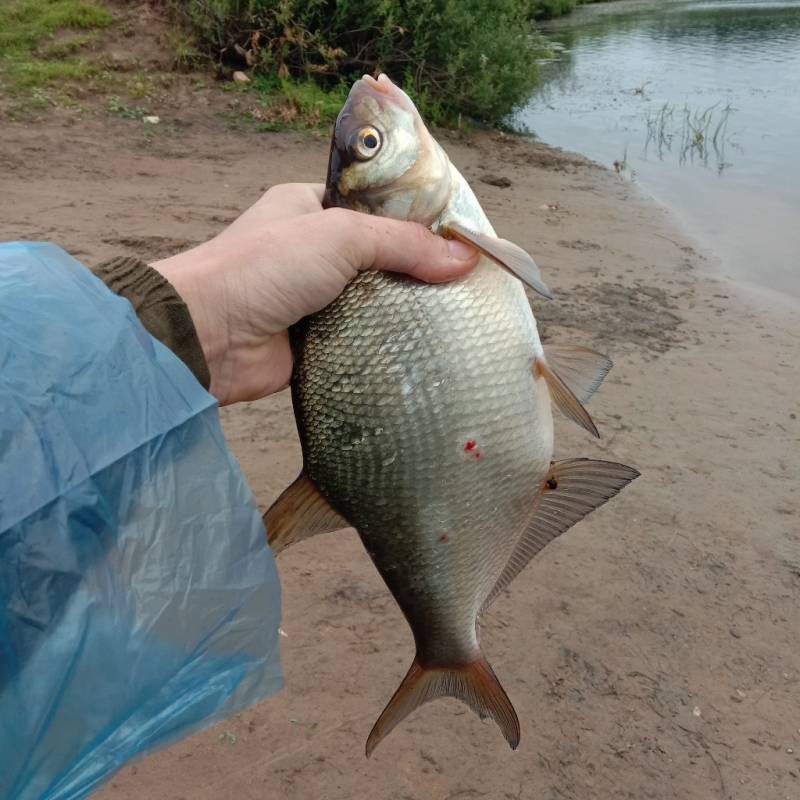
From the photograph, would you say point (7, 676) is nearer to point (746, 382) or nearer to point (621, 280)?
point (746, 382)

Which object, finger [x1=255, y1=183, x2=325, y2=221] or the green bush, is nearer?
finger [x1=255, y1=183, x2=325, y2=221]

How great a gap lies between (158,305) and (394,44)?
1157 cm

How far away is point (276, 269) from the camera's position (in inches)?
84.4

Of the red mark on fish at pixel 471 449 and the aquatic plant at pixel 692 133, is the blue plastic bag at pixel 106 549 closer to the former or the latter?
the red mark on fish at pixel 471 449

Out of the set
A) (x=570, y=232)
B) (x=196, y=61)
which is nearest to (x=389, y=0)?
(x=196, y=61)

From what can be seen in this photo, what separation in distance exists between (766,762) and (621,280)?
17.1 feet

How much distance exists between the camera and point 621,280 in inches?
296

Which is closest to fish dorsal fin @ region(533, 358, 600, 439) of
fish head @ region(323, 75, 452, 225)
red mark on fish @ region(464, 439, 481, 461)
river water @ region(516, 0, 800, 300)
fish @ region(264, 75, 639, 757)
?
fish @ region(264, 75, 639, 757)

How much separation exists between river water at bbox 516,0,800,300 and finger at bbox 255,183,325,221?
6609mm

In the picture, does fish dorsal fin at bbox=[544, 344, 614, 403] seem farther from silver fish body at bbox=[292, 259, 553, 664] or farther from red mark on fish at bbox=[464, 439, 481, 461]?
red mark on fish at bbox=[464, 439, 481, 461]

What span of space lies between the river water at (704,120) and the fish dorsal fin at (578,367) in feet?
21.4

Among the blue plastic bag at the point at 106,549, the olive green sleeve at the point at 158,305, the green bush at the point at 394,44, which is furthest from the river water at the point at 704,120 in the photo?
the blue plastic bag at the point at 106,549

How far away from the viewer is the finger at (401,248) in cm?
195

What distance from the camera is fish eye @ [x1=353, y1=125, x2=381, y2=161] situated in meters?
2.02
